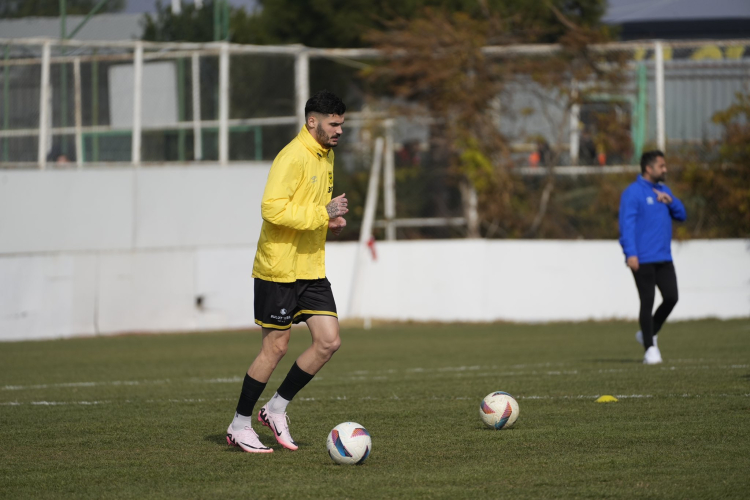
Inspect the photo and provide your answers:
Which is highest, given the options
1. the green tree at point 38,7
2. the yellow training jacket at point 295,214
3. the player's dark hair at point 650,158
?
the green tree at point 38,7

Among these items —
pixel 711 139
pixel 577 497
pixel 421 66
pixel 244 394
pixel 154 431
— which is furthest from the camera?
pixel 421 66

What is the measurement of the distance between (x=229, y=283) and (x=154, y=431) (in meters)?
11.4

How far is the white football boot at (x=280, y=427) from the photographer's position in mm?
6191

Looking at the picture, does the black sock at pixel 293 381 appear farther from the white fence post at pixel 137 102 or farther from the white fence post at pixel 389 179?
the white fence post at pixel 389 179

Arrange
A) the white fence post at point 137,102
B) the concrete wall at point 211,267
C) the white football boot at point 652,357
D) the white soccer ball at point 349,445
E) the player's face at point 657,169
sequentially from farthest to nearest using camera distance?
the white fence post at point 137,102, the concrete wall at point 211,267, the player's face at point 657,169, the white football boot at point 652,357, the white soccer ball at point 349,445

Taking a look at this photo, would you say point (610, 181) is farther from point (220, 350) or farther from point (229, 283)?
point (220, 350)

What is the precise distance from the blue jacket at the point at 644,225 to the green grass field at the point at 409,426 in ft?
3.92

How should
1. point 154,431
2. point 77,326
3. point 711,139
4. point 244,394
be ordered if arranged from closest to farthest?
point 244,394 → point 154,431 → point 77,326 → point 711,139

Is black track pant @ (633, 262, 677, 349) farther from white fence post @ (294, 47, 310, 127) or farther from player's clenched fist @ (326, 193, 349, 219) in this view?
white fence post @ (294, 47, 310, 127)

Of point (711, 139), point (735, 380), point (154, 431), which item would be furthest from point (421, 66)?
point (154, 431)

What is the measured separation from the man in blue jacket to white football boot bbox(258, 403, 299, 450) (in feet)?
18.0

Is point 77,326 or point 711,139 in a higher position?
point 711,139

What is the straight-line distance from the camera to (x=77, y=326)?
1744cm

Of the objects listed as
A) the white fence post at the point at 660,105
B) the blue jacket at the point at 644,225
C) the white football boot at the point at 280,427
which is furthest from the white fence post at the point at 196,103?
the white football boot at the point at 280,427
